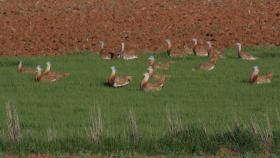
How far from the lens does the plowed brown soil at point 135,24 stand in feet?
102

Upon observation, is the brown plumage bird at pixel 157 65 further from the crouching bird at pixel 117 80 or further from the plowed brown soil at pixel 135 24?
the plowed brown soil at pixel 135 24

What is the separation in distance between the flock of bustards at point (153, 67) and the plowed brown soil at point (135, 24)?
193 centimetres

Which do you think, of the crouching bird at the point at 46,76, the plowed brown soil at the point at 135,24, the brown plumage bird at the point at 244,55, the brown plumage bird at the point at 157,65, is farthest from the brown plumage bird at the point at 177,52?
the crouching bird at the point at 46,76

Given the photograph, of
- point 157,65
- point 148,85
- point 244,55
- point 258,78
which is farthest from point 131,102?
point 244,55

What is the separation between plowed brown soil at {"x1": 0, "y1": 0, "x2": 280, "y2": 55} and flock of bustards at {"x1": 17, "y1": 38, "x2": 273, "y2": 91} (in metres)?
1.93

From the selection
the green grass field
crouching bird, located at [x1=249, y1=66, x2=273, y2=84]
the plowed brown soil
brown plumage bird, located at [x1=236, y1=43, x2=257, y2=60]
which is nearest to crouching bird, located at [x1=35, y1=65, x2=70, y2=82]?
the green grass field

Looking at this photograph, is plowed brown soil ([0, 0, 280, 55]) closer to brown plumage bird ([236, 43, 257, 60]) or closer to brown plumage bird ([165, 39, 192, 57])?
brown plumage bird ([165, 39, 192, 57])

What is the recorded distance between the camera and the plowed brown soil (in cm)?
3116

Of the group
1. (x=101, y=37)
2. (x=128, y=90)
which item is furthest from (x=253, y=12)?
(x=128, y=90)

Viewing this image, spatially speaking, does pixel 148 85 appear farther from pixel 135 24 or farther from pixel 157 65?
pixel 135 24

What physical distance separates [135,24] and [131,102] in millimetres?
13258

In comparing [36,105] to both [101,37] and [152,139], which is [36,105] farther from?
[101,37]

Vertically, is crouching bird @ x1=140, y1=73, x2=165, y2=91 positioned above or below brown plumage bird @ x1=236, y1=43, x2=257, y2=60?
above

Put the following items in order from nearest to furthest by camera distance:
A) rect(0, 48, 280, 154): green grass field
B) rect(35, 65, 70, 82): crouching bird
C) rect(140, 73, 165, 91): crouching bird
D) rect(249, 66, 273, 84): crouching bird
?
rect(0, 48, 280, 154): green grass field
rect(140, 73, 165, 91): crouching bird
rect(249, 66, 273, 84): crouching bird
rect(35, 65, 70, 82): crouching bird
